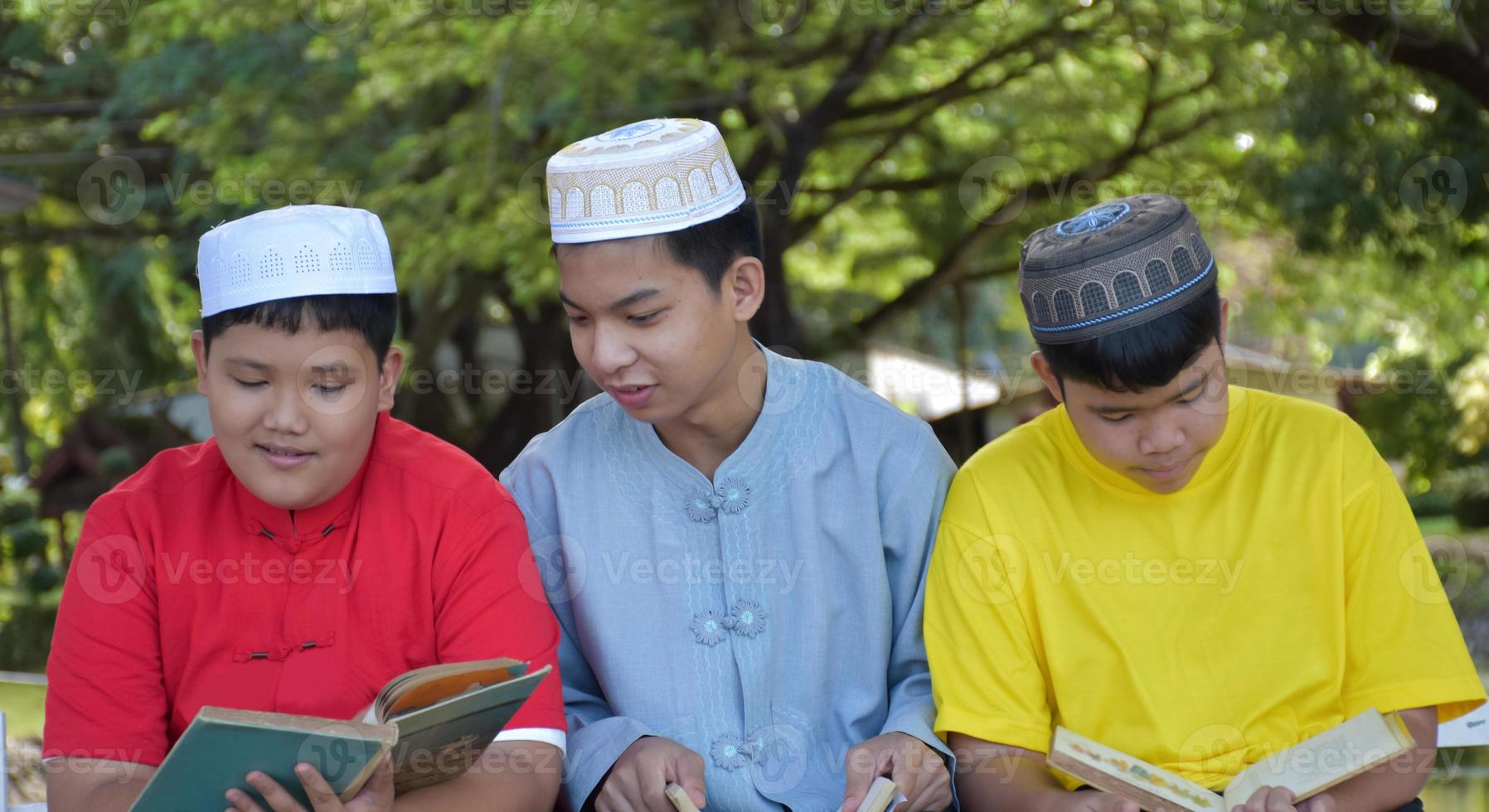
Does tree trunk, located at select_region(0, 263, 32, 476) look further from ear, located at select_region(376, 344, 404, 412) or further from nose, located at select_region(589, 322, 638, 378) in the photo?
nose, located at select_region(589, 322, 638, 378)

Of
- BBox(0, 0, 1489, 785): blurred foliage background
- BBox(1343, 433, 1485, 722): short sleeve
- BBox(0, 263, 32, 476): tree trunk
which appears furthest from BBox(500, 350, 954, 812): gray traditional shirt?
BBox(0, 263, 32, 476): tree trunk

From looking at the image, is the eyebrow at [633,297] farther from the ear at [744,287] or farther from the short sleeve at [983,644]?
the short sleeve at [983,644]

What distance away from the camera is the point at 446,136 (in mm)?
10047

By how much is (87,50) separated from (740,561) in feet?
37.5

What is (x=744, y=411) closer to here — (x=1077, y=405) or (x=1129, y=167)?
(x=1077, y=405)

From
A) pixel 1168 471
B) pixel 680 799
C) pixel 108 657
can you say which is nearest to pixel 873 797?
pixel 680 799

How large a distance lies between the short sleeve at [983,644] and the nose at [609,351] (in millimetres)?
699

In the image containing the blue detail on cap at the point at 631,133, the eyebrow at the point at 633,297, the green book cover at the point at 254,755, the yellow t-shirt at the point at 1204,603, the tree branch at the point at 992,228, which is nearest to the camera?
the green book cover at the point at 254,755

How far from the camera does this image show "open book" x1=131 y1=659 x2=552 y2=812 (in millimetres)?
1917

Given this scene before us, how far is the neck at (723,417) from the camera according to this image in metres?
2.78

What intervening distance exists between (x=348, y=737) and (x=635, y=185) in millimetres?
1153

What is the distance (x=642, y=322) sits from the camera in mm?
2580

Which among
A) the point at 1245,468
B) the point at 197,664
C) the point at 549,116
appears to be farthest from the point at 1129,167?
the point at 197,664

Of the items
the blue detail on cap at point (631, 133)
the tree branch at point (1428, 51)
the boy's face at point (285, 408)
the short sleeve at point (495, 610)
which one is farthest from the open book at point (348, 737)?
the tree branch at point (1428, 51)
